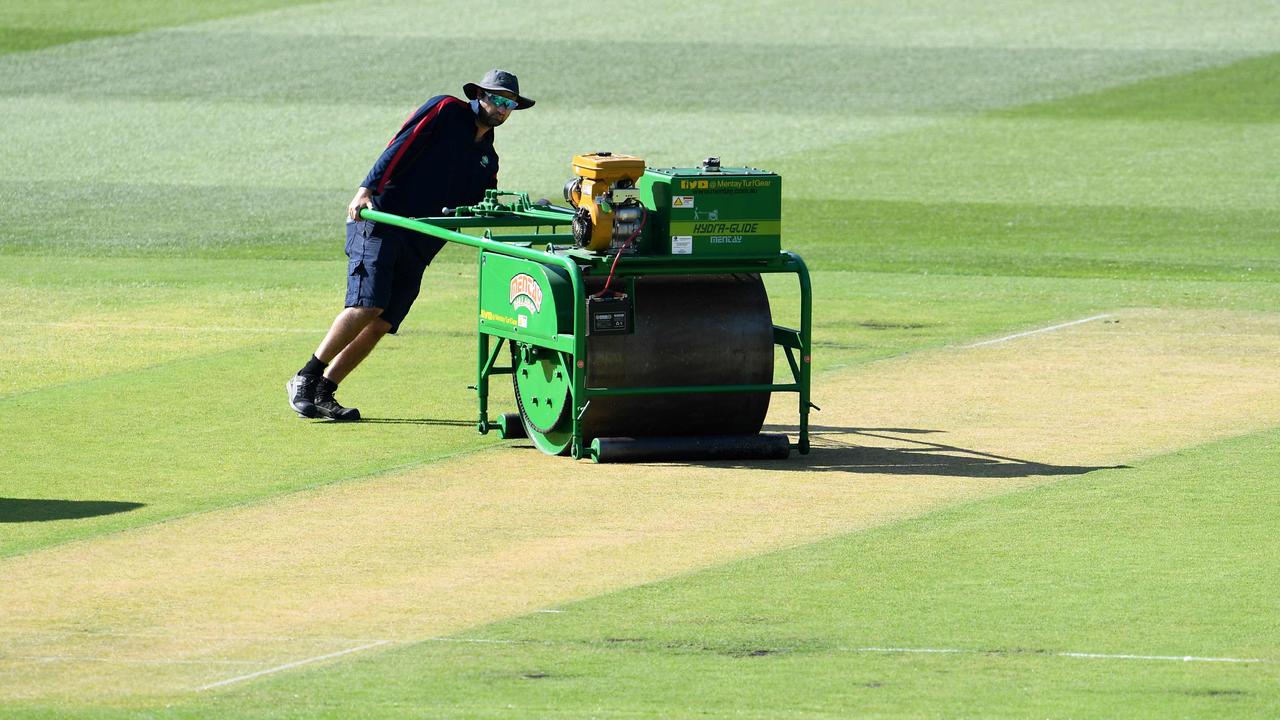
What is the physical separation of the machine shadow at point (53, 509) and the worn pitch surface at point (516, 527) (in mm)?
450

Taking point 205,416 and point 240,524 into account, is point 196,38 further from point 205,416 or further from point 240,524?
point 240,524

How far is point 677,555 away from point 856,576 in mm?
824

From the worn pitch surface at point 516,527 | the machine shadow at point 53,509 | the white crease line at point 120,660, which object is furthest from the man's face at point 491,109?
the white crease line at point 120,660

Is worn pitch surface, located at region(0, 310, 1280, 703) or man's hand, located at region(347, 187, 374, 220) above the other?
man's hand, located at region(347, 187, 374, 220)

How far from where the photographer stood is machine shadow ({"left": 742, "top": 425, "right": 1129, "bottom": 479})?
38.0 feet

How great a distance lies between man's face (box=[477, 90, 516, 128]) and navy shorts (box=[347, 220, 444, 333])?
0.78 meters

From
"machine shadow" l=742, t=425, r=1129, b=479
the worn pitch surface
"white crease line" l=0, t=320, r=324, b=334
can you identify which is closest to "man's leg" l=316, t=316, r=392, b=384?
the worn pitch surface

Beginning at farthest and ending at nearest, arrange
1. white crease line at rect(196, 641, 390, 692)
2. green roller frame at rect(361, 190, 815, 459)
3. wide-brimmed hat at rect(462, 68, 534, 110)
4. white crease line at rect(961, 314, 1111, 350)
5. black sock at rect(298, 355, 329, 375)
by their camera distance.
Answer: white crease line at rect(961, 314, 1111, 350)
black sock at rect(298, 355, 329, 375)
wide-brimmed hat at rect(462, 68, 534, 110)
green roller frame at rect(361, 190, 815, 459)
white crease line at rect(196, 641, 390, 692)

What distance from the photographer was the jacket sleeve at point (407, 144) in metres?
13.0

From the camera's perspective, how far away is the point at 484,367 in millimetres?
12773

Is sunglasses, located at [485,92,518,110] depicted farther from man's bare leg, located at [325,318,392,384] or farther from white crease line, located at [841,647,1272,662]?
white crease line, located at [841,647,1272,662]

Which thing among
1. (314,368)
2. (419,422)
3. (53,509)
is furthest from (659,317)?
(53,509)

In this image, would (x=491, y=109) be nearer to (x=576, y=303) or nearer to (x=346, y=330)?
(x=346, y=330)

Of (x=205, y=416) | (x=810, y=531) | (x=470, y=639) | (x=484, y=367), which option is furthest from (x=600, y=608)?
Answer: (x=205, y=416)
